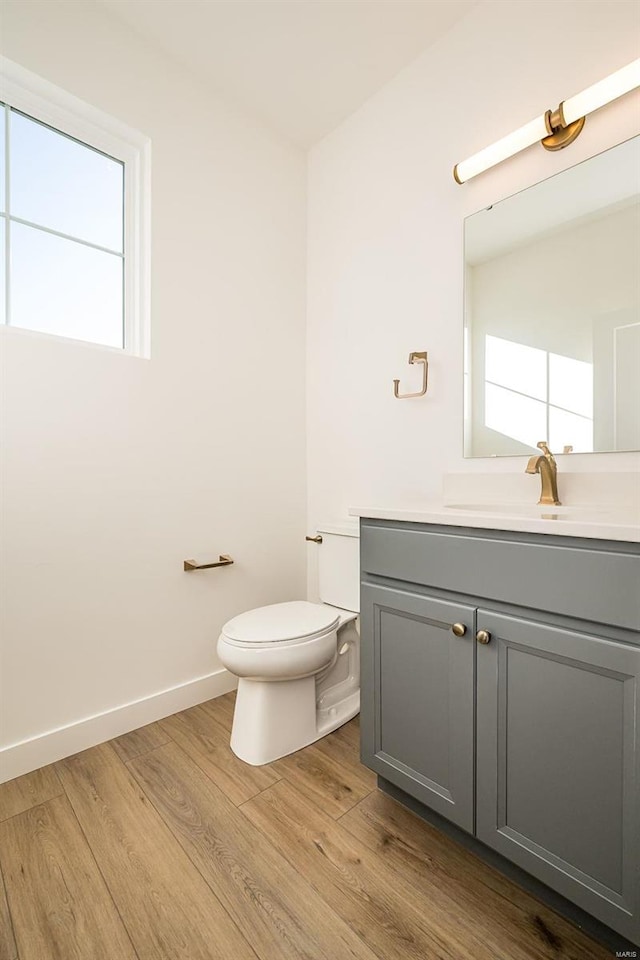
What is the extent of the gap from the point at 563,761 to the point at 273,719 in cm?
94

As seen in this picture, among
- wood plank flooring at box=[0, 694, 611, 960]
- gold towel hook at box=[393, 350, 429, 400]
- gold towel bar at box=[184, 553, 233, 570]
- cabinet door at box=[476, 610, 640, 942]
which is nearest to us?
cabinet door at box=[476, 610, 640, 942]

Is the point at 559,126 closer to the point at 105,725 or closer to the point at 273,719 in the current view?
the point at 273,719

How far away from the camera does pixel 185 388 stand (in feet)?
6.13

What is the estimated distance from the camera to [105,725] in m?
1.64

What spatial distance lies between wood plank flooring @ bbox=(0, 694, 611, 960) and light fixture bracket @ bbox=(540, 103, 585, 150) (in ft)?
6.64

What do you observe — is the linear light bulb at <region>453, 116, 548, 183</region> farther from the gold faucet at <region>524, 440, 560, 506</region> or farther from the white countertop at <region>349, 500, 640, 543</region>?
the white countertop at <region>349, 500, 640, 543</region>

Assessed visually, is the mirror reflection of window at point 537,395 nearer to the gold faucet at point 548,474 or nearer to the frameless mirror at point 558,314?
the frameless mirror at point 558,314

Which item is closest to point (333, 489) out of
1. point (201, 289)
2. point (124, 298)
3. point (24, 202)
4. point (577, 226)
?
point (201, 289)

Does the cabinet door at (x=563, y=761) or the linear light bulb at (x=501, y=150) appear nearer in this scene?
the cabinet door at (x=563, y=761)

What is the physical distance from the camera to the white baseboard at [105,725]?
4.77 feet

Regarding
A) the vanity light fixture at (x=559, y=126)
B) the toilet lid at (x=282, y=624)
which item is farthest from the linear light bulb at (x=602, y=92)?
the toilet lid at (x=282, y=624)

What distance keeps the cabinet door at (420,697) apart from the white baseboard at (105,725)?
89 centimetres

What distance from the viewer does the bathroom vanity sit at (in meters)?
0.83

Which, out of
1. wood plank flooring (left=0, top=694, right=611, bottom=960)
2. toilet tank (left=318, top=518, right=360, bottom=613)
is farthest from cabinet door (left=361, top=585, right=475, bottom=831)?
toilet tank (left=318, top=518, right=360, bottom=613)
